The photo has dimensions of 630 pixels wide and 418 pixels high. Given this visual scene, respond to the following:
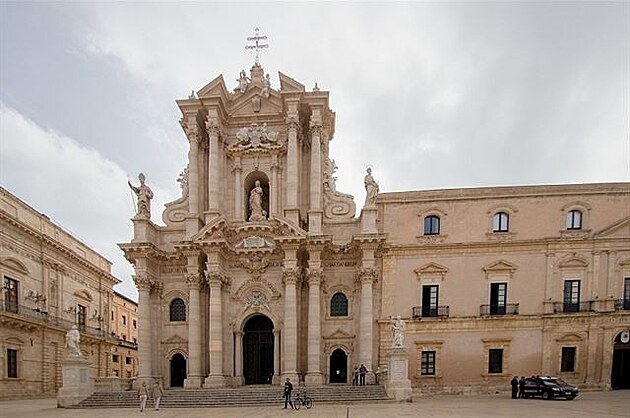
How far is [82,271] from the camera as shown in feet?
135

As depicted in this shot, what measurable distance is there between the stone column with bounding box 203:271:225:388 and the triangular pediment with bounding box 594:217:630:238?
2369 centimetres

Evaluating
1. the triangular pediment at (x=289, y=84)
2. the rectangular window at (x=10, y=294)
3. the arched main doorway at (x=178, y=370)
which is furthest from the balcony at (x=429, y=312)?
the rectangular window at (x=10, y=294)

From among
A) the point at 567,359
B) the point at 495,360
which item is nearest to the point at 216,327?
the point at 495,360

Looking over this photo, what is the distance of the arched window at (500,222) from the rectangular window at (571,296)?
4894mm

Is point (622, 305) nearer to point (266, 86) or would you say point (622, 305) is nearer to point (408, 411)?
point (408, 411)

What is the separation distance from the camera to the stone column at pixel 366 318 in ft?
90.7

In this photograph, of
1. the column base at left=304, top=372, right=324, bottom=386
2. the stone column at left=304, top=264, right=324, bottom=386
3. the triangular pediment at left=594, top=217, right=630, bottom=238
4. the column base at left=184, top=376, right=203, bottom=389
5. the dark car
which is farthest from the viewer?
the triangular pediment at left=594, top=217, right=630, bottom=238

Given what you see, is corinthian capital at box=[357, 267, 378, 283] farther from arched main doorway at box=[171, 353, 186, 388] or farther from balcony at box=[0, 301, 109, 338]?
balcony at box=[0, 301, 109, 338]

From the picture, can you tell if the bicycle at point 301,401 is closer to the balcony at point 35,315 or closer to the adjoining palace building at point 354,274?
the adjoining palace building at point 354,274

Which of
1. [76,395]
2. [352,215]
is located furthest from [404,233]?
[76,395]

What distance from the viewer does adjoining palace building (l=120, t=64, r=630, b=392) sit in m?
28.2

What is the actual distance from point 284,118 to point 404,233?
11098mm

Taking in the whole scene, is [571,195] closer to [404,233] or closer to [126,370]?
[404,233]

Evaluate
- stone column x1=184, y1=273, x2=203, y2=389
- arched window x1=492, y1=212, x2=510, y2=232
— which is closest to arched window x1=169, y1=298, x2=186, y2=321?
stone column x1=184, y1=273, x2=203, y2=389
